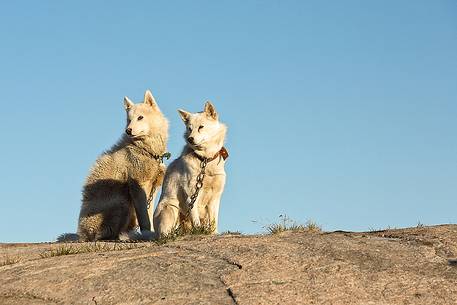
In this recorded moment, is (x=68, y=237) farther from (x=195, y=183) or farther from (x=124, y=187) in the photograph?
(x=195, y=183)

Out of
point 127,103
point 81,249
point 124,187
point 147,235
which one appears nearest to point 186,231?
point 147,235

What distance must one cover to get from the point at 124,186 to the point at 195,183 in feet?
9.94

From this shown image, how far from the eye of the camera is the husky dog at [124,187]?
1448 cm

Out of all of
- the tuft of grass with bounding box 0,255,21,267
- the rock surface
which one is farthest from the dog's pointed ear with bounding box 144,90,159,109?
the rock surface

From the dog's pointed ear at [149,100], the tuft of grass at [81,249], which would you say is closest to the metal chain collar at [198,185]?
the tuft of grass at [81,249]

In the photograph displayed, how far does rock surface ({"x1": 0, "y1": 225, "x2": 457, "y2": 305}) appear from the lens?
7.50m

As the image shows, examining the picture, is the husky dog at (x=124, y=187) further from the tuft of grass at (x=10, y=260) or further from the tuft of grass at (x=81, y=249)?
the tuft of grass at (x=10, y=260)

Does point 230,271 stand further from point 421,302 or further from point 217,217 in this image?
point 217,217

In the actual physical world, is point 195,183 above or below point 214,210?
above

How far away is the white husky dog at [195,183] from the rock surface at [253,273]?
7.87 feet

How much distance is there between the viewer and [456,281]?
782 centimetres

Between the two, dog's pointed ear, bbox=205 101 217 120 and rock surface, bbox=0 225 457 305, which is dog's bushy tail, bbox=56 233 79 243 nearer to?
dog's pointed ear, bbox=205 101 217 120

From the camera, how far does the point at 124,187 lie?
48.1 feet

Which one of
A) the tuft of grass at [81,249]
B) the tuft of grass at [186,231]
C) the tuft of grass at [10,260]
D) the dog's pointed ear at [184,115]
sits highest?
the dog's pointed ear at [184,115]
